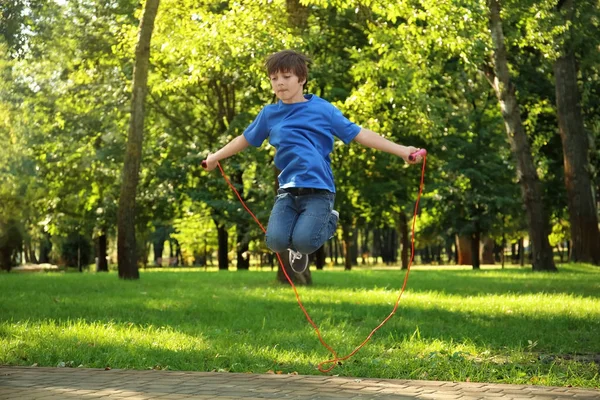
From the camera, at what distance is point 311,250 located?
771 cm

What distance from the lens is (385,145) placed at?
25.2ft

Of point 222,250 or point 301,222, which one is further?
point 222,250

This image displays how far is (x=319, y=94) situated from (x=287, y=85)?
1019 inches

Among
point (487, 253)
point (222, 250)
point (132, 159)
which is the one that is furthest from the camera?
point (487, 253)

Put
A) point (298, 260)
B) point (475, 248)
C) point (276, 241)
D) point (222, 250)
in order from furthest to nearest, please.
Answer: point (475, 248) → point (222, 250) → point (298, 260) → point (276, 241)

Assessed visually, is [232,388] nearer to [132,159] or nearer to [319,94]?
[132,159]

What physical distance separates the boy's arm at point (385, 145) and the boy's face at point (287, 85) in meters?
0.62

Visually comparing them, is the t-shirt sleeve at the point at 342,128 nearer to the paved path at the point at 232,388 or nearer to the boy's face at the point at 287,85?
the boy's face at the point at 287,85

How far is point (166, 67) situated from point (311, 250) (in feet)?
91.2

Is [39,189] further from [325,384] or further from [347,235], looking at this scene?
[325,384]

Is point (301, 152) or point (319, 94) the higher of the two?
point (319, 94)

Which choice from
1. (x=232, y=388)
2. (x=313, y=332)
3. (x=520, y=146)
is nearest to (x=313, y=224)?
(x=232, y=388)

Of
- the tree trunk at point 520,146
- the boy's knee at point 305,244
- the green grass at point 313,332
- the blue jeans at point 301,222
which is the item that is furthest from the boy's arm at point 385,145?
the tree trunk at point 520,146

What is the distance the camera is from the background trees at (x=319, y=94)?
21844mm
